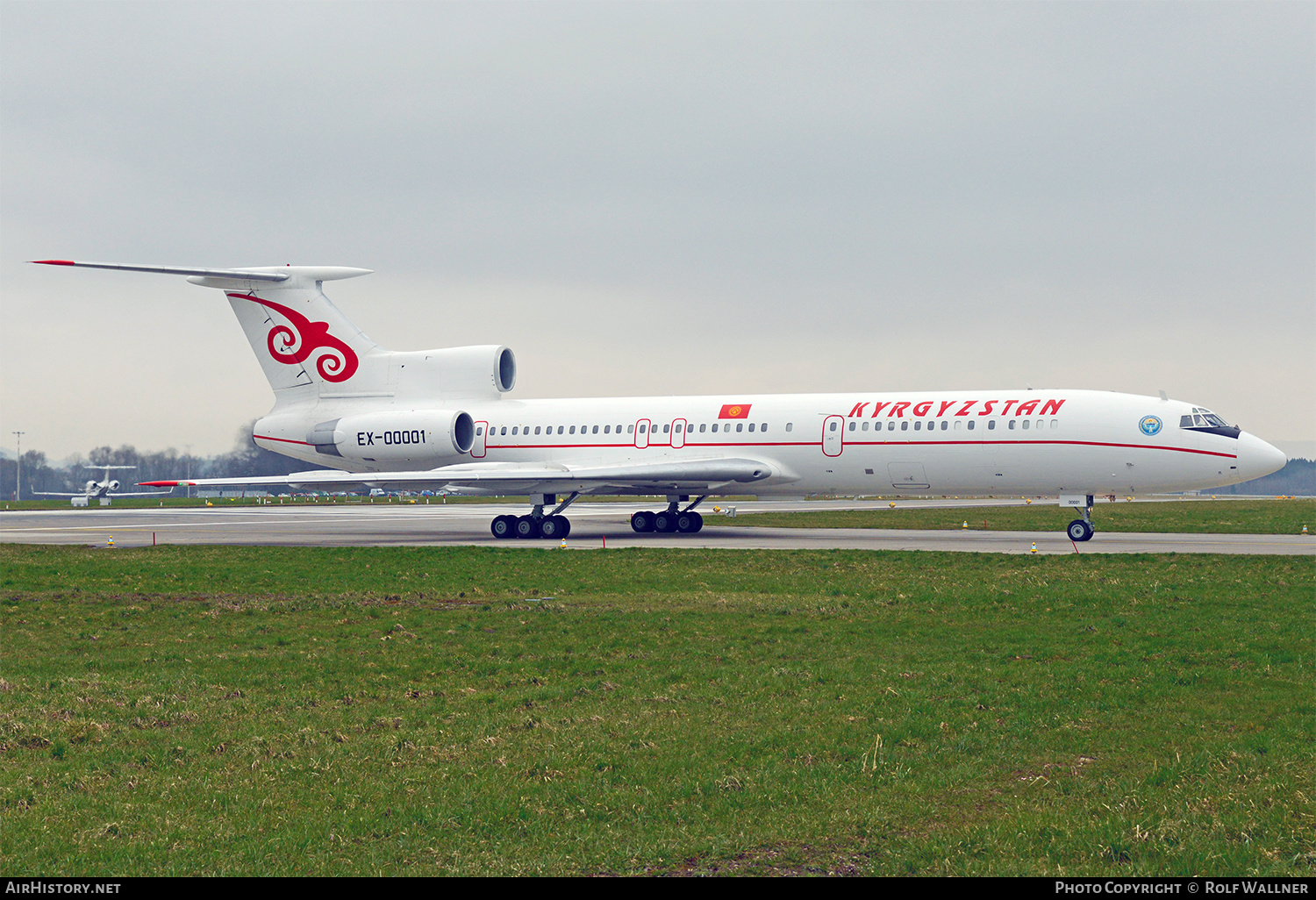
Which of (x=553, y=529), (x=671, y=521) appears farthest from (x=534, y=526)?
(x=671, y=521)

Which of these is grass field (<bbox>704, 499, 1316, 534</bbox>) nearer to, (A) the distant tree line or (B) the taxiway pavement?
(B) the taxiway pavement

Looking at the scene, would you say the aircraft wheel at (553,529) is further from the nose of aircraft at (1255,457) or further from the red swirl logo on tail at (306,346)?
the nose of aircraft at (1255,457)

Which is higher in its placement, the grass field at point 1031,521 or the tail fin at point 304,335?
the tail fin at point 304,335

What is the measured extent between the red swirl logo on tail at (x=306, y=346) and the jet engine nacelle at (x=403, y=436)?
1777 millimetres

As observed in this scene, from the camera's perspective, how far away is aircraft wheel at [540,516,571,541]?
3152 centimetres

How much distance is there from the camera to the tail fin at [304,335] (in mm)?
35312

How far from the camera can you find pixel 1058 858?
A: 221 inches

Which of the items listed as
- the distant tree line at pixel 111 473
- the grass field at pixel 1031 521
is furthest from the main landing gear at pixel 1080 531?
the distant tree line at pixel 111 473

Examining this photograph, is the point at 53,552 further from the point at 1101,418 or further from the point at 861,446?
the point at 1101,418

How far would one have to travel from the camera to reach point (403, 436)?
1364 inches

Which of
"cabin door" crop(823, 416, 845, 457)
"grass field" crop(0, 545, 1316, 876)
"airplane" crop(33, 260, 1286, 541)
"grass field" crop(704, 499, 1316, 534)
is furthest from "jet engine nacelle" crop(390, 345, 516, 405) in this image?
"grass field" crop(0, 545, 1316, 876)

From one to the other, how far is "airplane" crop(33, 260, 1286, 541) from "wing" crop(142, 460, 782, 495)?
0.23 feet

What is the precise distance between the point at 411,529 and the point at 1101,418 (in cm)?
2189

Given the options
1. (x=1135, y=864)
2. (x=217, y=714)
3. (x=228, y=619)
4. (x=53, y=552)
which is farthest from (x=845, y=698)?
(x=53, y=552)
